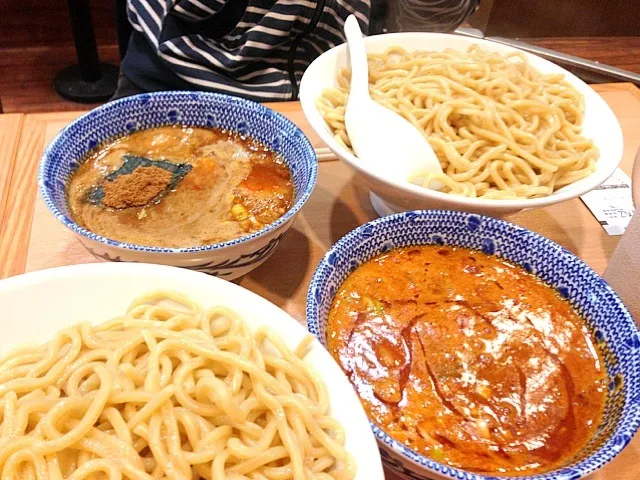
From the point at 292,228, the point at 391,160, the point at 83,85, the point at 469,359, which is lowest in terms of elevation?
the point at 83,85

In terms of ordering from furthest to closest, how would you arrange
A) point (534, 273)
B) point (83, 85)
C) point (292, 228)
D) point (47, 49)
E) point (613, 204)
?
point (47, 49) < point (83, 85) < point (613, 204) < point (292, 228) < point (534, 273)

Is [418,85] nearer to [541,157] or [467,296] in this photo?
[541,157]

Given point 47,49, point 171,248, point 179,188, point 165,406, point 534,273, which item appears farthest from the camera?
point 47,49

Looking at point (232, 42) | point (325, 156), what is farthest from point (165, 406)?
point (232, 42)

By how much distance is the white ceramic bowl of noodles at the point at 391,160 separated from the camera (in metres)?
1.32

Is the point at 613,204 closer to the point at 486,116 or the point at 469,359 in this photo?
the point at 486,116

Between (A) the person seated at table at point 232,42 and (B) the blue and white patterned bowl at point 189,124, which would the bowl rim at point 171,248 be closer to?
(B) the blue and white patterned bowl at point 189,124

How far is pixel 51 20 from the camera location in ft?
15.2

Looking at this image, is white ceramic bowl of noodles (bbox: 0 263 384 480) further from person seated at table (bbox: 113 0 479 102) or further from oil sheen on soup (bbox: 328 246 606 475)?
person seated at table (bbox: 113 0 479 102)

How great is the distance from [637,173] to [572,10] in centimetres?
327

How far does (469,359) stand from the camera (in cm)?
108

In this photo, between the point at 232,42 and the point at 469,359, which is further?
the point at 232,42

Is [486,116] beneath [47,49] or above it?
above

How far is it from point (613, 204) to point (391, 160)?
775mm
